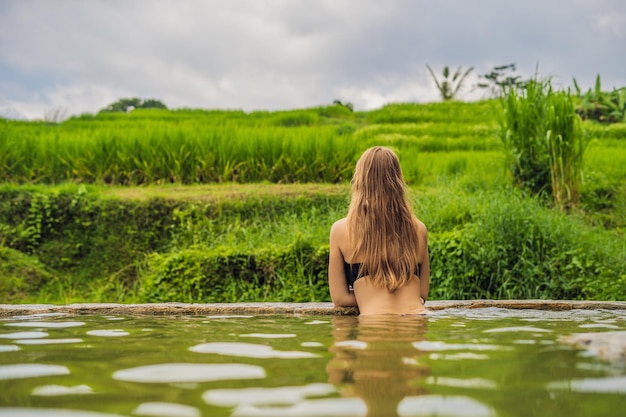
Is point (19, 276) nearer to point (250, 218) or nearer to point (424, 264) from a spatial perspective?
point (250, 218)

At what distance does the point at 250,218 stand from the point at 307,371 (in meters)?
6.36

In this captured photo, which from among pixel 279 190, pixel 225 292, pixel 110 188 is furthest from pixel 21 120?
pixel 225 292

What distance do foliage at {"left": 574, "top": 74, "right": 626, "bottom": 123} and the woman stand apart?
12.9 metres

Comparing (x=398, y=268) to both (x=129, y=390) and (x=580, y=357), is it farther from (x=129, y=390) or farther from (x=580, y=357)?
(x=129, y=390)

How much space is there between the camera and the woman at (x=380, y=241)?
4.12 meters

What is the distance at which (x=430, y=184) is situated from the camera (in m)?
10.1

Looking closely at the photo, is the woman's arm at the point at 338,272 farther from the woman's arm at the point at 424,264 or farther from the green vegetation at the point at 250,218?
the green vegetation at the point at 250,218

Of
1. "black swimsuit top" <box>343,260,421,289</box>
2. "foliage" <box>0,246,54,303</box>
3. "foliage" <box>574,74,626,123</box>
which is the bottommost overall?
"foliage" <box>0,246,54,303</box>

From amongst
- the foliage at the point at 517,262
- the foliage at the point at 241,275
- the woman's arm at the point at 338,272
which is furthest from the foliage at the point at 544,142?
the woman's arm at the point at 338,272

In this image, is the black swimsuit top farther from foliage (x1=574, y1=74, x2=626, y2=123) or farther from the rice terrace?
foliage (x1=574, y1=74, x2=626, y2=123)

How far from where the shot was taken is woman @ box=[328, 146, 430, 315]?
4121 millimetres

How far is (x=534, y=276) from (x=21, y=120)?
15059 millimetres

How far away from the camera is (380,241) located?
13.5 ft

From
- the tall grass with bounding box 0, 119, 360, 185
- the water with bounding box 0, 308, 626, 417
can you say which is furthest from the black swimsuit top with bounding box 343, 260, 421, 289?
the tall grass with bounding box 0, 119, 360, 185
